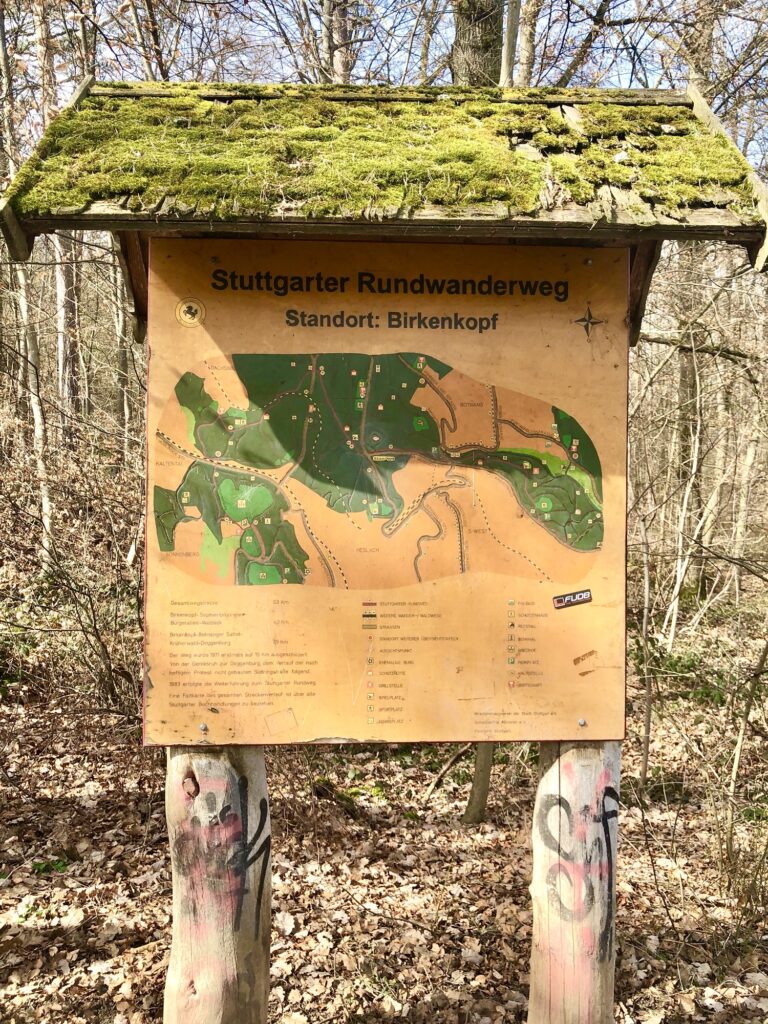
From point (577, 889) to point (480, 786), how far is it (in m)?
2.57

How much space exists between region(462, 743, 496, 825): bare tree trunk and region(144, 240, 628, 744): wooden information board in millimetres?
2607

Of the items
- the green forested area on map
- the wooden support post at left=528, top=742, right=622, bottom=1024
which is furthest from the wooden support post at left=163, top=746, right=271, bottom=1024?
the wooden support post at left=528, top=742, right=622, bottom=1024

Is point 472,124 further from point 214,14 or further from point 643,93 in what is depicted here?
point 214,14

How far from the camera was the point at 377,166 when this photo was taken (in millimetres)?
2305

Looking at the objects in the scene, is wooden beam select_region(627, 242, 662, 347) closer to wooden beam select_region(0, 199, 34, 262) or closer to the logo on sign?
the logo on sign

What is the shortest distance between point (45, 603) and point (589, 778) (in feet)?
17.6

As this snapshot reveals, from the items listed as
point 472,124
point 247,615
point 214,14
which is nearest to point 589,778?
point 247,615

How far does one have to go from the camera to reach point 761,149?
335 inches

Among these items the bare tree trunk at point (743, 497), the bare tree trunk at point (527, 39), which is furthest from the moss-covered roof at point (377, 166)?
the bare tree trunk at point (743, 497)

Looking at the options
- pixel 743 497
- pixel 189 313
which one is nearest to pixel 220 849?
pixel 189 313

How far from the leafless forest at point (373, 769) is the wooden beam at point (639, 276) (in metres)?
2.07

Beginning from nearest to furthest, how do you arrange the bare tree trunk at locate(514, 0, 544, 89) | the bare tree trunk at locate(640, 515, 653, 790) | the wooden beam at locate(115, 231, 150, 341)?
the wooden beam at locate(115, 231, 150, 341)
the bare tree trunk at locate(640, 515, 653, 790)
the bare tree trunk at locate(514, 0, 544, 89)

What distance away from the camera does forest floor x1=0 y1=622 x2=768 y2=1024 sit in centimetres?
362

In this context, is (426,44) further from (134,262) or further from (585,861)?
(585,861)
